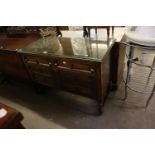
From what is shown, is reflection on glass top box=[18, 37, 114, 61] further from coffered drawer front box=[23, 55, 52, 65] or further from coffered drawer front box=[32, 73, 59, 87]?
coffered drawer front box=[32, 73, 59, 87]

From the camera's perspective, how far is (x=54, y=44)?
160 centimetres

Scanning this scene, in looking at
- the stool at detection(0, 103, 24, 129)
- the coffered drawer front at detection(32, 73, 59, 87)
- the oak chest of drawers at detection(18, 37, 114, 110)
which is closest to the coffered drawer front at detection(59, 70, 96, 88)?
the oak chest of drawers at detection(18, 37, 114, 110)

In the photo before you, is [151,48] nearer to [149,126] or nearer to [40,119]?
[149,126]

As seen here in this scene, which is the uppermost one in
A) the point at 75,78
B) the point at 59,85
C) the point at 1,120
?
the point at 1,120

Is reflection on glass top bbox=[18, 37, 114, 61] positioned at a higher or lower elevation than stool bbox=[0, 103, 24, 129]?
higher

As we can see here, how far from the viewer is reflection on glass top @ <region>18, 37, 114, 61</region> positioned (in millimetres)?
1249

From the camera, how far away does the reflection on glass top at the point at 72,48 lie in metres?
1.25

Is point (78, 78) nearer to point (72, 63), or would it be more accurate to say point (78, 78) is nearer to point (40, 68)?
point (72, 63)

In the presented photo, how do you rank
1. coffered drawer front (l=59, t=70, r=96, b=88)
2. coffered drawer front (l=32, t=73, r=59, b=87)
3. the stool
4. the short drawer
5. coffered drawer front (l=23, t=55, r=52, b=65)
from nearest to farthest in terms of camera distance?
1. the stool
2. the short drawer
3. coffered drawer front (l=59, t=70, r=96, b=88)
4. coffered drawer front (l=23, t=55, r=52, b=65)
5. coffered drawer front (l=32, t=73, r=59, b=87)

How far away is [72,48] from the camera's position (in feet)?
4.66

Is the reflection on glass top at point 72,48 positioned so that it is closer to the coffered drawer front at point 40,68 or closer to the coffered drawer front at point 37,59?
the coffered drawer front at point 37,59

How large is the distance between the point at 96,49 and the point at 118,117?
77cm

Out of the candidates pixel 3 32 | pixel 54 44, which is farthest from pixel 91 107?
pixel 3 32

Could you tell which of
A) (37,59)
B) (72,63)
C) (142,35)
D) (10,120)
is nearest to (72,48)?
(72,63)
